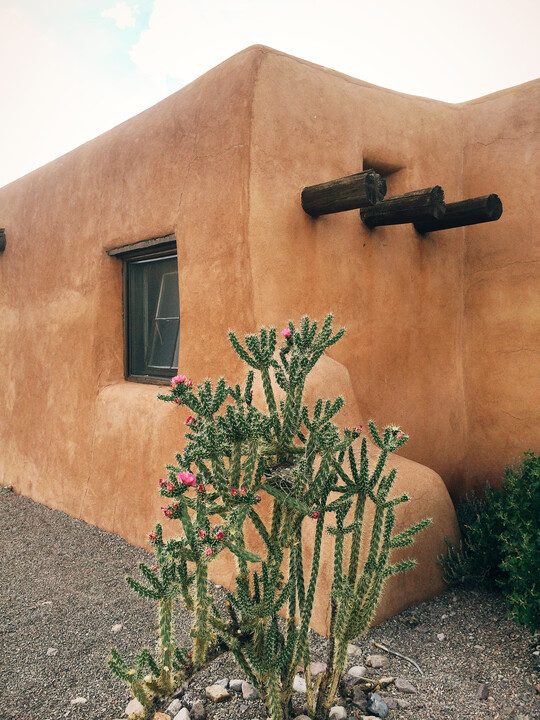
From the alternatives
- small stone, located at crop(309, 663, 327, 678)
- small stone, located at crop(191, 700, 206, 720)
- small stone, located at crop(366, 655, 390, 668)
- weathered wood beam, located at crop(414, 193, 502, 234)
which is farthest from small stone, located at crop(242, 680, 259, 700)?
weathered wood beam, located at crop(414, 193, 502, 234)

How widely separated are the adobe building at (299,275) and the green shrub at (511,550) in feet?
0.55

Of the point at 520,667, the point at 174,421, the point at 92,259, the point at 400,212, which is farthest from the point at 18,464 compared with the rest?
the point at 520,667

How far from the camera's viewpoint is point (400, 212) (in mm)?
3734

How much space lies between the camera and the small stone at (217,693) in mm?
2496

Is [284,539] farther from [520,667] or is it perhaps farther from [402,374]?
[402,374]

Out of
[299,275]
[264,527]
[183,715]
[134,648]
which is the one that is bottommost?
[134,648]

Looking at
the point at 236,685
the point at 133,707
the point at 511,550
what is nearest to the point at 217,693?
the point at 236,685

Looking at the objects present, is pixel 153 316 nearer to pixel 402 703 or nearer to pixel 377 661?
pixel 377 661

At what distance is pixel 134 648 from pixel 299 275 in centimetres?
235

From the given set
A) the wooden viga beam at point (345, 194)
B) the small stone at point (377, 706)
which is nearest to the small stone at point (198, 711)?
the small stone at point (377, 706)

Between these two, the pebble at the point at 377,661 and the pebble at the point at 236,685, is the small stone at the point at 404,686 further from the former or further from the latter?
the pebble at the point at 236,685

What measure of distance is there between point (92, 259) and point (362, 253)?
242cm

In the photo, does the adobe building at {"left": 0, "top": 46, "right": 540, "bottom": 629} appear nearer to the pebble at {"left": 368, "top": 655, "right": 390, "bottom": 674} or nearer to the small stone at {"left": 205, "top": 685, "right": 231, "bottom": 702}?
the pebble at {"left": 368, "top": 655, "right": 390, "bottom": 674}

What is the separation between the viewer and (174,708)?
97.8 inches
